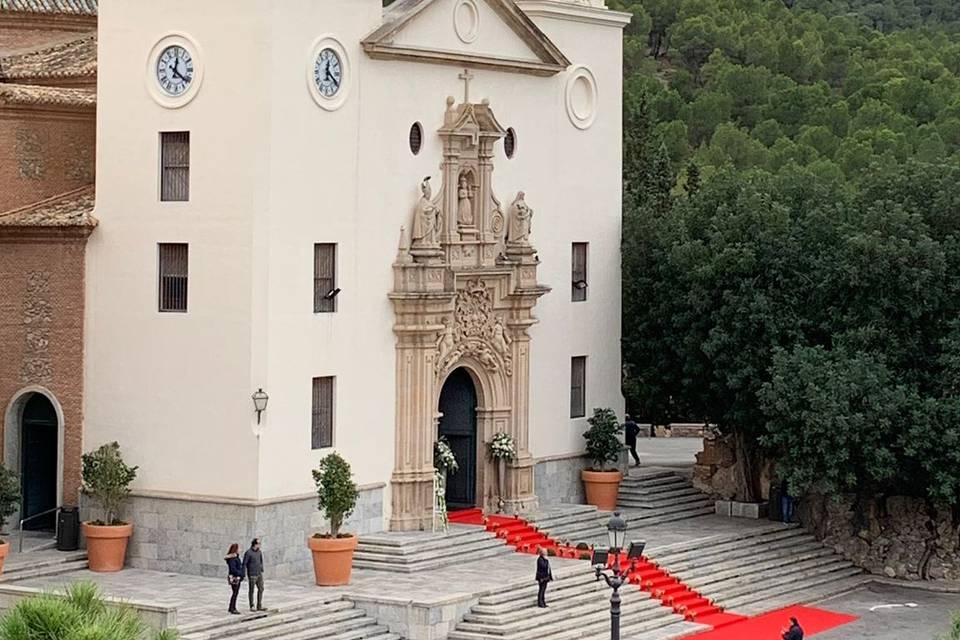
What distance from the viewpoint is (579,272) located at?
42875mm

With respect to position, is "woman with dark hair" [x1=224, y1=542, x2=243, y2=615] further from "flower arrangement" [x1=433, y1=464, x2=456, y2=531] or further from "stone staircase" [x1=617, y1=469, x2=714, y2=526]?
"stone staircase" [x1=617, y1=469, x2=714, y2=526]

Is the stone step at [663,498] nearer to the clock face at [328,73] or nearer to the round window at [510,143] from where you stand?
the round window at [510,143]

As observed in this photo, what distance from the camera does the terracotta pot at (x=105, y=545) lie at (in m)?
34.4

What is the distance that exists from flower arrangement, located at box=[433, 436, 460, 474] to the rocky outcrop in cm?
760

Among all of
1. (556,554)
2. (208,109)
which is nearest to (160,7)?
(208,109)

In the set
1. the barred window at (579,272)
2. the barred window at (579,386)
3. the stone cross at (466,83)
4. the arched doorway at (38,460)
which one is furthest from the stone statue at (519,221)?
the arched doorway at (38,460)

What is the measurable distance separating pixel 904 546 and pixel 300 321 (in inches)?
550

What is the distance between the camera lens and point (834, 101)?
84375 mm

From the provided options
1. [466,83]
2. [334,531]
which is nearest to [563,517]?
[334,531]

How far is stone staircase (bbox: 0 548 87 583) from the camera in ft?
109

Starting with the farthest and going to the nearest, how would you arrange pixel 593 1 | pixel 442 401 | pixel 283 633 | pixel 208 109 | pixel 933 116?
pixel 933 116, pixel 593 1, pixel 442 401, pixel 208 109, pixel 283 633

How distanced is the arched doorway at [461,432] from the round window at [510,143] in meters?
4.34

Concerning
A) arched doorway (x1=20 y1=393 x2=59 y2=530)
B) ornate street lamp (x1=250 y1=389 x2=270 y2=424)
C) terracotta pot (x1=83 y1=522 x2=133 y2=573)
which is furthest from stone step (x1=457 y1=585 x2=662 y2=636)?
arched doorway (x1=20 y1=393 x2=59 y2=530)

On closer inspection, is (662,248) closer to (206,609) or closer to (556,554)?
(556,554)
